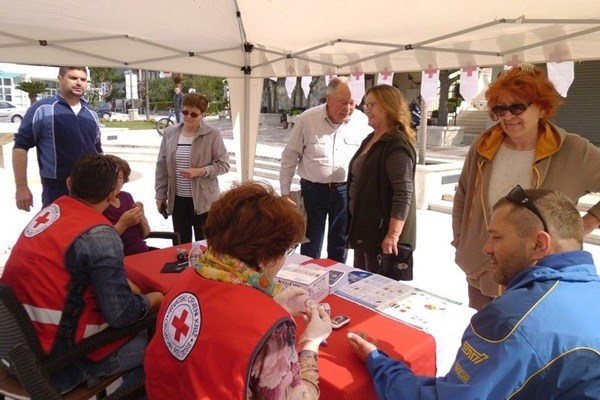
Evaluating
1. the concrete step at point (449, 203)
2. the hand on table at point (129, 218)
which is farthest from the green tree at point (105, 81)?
the hand on table at point (129, 218)

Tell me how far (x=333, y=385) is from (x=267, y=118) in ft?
76.3

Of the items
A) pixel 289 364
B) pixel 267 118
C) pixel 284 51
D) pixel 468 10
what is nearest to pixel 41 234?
pixel 289 364

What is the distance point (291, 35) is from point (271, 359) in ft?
9.82

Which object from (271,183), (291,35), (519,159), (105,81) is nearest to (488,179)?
(519,159)

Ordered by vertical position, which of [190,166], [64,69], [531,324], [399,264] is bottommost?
[399,264]

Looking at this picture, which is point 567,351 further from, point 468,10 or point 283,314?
point 468,10

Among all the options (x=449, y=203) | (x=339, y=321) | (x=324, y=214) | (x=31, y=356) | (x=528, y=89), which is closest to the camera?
(x=31, y=356)

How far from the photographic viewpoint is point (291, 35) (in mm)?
3500

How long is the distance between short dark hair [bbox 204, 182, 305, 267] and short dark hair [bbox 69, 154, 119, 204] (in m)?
0.72

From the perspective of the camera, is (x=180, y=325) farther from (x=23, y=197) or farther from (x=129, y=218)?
(x=23, y=197)

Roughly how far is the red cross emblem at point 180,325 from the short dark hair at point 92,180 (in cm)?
84

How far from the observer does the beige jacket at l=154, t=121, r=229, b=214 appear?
3434 millimetres

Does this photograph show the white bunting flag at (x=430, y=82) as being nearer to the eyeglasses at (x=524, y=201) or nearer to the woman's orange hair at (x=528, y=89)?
the woman's orange hair at (x=528, y=89)

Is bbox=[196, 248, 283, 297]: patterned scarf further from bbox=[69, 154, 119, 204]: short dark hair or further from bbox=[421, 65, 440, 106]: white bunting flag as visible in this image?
bbox=[421, 65, 440, 106]: white bunting flag
